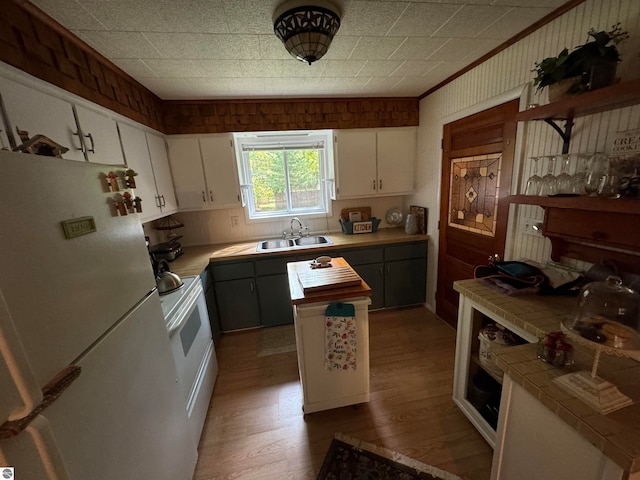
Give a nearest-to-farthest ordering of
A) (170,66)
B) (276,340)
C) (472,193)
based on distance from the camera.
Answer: (170,66) < (472,193) < (276,340)

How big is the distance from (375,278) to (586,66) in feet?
7.28

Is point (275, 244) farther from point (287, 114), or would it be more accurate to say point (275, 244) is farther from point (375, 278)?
point (287, 114)

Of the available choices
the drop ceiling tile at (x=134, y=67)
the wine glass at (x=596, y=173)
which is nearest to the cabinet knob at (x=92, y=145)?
the drop ceiling tile at (x=134, y=67)

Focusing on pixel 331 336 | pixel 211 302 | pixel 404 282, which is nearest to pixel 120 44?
pixel 211 302

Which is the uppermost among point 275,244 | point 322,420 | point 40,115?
point 40,115

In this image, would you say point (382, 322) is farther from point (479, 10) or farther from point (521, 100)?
point (479, 10)

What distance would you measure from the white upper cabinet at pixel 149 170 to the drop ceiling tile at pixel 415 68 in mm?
2144

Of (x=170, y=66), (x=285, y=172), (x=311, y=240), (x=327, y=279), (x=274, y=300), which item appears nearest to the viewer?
(x=327, y=279)

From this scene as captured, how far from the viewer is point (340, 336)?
1555mm

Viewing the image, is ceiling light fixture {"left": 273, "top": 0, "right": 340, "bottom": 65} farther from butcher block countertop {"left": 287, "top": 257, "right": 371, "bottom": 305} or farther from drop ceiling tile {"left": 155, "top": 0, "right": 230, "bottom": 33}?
butcher block countertop {"left": 287, "top": 257, "right": 371, "bottom": 305}

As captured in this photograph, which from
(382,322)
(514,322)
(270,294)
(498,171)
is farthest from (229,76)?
(382,322)

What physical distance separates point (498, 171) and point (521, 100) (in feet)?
1.55

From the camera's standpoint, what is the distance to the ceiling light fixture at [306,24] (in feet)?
3.98

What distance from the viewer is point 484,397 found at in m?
1.57
